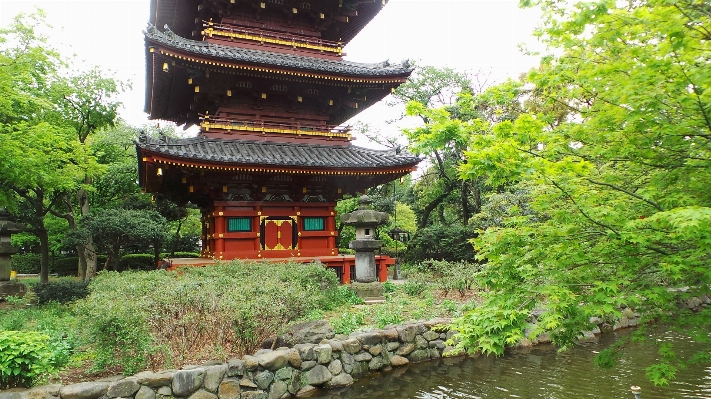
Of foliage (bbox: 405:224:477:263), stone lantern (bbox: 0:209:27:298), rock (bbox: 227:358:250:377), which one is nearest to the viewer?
rock (bbox: 227:358:250:377)

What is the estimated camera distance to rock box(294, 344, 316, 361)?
731cm

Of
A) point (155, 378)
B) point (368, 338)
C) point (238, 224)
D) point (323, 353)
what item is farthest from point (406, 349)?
point (238, 224)

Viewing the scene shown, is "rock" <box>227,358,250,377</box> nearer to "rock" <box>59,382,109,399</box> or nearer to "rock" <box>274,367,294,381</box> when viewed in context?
"rock" <box>274,367,294,381</box>

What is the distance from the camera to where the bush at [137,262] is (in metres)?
24.6

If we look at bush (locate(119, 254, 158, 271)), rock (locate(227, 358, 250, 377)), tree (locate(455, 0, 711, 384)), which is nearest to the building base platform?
rock (locate(227, 358, 250, 377))

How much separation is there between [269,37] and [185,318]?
11.5 metres

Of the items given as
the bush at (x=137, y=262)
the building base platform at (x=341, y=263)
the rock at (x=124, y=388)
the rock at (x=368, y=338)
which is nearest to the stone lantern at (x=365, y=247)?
the building base platform at (x=341, y=263)

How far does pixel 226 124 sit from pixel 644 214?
12558mm

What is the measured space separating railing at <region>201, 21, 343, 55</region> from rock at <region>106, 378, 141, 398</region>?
11862 millimetres

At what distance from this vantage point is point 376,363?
8203 millimetres

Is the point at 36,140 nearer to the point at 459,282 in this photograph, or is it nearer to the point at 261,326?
the point at 261,326

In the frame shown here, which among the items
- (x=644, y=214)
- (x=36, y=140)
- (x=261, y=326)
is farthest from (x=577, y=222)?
(x=36, y=140)

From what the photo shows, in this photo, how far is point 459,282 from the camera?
12.6 meters

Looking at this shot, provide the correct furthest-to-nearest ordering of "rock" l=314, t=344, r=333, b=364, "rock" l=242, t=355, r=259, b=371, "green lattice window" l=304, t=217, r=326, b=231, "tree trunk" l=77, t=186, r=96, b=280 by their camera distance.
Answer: "tree trunk" l=77, t=186, r=96, b=280 → "green lattice window" l=304, t=217, r=326, b=231 → "rock" l=314, t=344, r=333, b=364 → "rock" l=242, t=355, r=259, b=371
